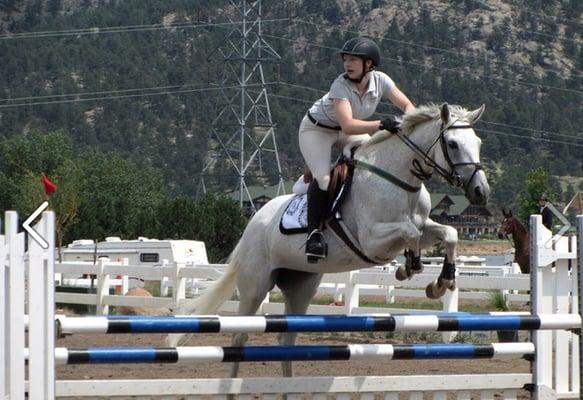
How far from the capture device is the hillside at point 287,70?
140m

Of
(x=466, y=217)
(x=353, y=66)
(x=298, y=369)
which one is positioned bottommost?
(x=466, y=217)

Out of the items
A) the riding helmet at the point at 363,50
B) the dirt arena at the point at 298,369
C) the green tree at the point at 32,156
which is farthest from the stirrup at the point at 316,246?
the green tree at the point at 32,156

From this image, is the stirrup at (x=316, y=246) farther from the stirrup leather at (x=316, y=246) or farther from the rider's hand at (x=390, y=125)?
the rider's hand at (x=390, y=125)

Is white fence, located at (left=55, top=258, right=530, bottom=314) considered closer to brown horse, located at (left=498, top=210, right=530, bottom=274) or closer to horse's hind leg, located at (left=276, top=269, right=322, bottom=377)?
brown horse, located at (left=498, top=210, right=530, bottom=274)

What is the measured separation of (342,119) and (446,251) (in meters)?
1.11

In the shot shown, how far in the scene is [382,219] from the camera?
7516 millimetres

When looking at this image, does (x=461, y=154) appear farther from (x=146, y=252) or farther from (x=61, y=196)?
(x=61, y=196)

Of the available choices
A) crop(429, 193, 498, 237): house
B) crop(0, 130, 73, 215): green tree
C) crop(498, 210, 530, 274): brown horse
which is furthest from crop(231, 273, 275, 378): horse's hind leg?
crop(429, 193, 498, 237): house

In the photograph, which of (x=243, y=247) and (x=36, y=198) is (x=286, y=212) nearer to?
(x=243, y=247)

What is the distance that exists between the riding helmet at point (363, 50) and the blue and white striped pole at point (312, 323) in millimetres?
2037

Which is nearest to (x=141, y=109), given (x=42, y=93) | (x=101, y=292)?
(x=42, y=93)

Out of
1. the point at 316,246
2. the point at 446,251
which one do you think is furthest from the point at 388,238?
the point at 316,246

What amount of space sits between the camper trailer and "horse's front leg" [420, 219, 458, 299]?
76.4 feet

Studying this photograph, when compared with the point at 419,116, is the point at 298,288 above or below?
below
